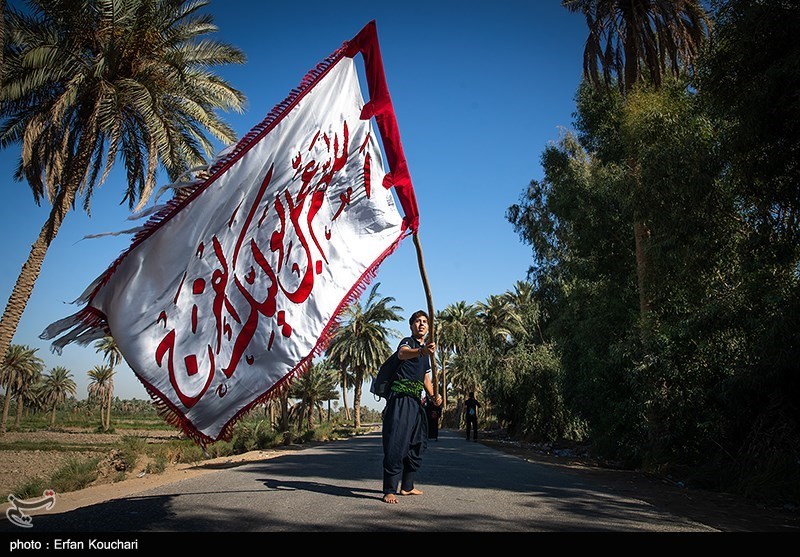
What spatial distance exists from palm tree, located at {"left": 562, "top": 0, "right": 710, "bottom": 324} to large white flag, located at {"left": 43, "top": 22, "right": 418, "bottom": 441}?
31.5 ft

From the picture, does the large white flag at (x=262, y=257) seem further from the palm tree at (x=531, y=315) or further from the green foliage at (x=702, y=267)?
the palm tree at (x=531, y=315)

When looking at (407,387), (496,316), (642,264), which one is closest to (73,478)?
(407,387)

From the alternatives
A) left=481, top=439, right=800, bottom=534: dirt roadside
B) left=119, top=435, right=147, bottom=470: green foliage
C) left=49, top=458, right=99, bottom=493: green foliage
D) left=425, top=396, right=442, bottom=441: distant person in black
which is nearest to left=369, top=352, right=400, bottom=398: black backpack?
left=425, top=396, right=442, bottom=441: distant person in black

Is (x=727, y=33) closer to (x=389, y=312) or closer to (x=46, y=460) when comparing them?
(x=46, y=460)

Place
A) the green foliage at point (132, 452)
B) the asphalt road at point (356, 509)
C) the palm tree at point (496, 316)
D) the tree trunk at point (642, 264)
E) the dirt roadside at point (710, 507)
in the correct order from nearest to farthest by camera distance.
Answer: the asphalt road at point (356, 509) → the dirt roadside at point (710, 507) → the tree trunk at point (642, 264) → the green foliage at point (132, 452) → the palm tree at point (496, 316)

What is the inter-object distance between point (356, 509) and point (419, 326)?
6.47ft

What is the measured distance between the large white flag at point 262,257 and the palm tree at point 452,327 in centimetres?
4326

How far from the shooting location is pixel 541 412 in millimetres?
23828

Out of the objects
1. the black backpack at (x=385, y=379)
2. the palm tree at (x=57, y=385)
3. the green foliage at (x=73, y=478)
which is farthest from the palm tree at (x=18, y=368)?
the black backpack at (x=385, y=379)

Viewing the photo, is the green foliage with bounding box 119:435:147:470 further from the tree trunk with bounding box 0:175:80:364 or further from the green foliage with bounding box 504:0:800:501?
the green foliage with bounding box 504:0:800:501

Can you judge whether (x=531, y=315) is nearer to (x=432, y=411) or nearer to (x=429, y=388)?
(x=432, y=411)

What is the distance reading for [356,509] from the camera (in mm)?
5195

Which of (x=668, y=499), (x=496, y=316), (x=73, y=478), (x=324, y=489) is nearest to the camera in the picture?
(x=324, y=489)

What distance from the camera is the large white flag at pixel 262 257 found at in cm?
395
